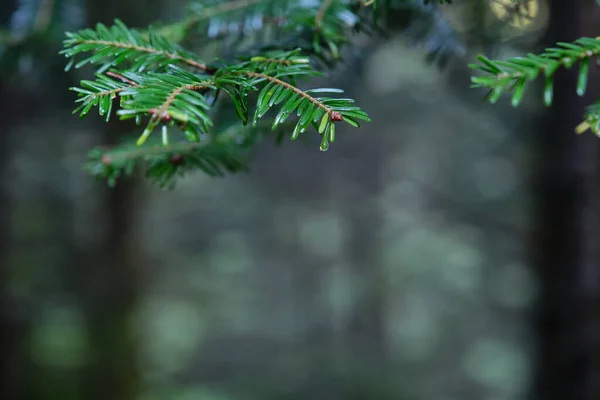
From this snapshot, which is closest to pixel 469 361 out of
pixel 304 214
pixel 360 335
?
pixel 360 335

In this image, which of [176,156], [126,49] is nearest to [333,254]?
[176,156]

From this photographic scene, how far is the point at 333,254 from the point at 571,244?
21.2ft

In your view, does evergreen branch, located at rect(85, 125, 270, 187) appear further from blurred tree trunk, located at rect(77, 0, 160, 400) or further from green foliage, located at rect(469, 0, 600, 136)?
blurred tree trunk, located at rect(77, 0, 160, 400)

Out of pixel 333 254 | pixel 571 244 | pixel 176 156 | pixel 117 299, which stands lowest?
pixel 333 254

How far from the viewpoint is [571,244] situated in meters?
1.68

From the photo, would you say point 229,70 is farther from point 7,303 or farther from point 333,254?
point 333,254

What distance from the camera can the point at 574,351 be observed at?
163 centimetres

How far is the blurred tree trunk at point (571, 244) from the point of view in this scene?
1.55m

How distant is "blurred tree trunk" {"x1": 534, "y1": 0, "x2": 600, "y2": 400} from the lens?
5.10ft

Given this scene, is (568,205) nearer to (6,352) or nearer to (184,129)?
(184,129)

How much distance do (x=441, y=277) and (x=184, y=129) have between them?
6.89 m

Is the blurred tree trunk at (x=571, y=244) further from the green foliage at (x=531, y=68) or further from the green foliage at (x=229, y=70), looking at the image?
the green foliage at (x=531, y=68)

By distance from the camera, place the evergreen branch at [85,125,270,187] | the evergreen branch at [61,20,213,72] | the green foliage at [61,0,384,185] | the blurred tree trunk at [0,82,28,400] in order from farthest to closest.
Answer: the blurred tree trunk at [0,82,28,400]
the evergreen branch at [85,125,270,187]
the evergreen branch at [61,20,213,72]
the green foliage at [61,0,384,185]

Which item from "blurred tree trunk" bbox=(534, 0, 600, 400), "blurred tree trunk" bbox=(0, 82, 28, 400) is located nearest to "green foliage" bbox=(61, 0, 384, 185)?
"blurred tree trunk" bbox=(534, 0, 600, 400)
